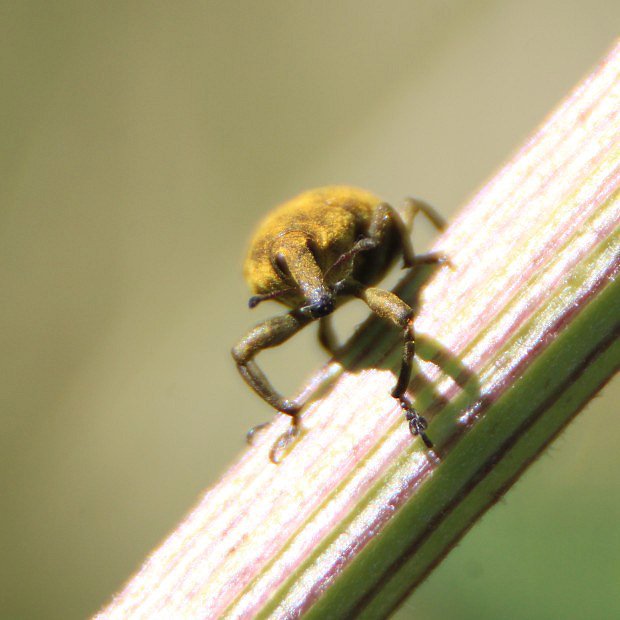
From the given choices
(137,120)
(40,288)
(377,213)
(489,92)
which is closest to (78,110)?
(137,120)

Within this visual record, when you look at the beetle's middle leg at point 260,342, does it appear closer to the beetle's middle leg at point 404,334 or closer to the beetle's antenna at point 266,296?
the beetle's antenna at point 266,296

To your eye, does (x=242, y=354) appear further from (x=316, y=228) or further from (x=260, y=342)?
(x=316, y=228)

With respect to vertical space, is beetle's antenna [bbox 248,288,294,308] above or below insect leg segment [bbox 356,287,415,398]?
below

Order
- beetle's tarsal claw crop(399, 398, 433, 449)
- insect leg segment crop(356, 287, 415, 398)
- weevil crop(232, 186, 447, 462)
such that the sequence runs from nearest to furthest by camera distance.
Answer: beetle's tarsal claw crop(399, 398, 433, 449)
insect leg segment crop(356, 287, 415, 398)
weevil crop(232, 186, 447, 462)

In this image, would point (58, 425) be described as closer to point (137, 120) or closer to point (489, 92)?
point (137, 120)

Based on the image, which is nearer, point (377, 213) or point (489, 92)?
point (377, 213)

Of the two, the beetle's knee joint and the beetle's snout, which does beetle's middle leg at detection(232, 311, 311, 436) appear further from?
the beetle's snout

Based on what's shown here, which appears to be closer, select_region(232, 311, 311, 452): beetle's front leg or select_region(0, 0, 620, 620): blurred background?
select_region(232, 311, 311, 452): beetle's front leg

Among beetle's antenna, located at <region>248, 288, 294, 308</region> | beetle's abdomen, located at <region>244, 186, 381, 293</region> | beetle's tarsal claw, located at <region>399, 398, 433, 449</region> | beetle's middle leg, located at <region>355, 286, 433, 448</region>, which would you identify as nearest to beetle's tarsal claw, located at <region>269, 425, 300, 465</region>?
beetle's middle leg, located at <region>355, 286, 433, 448</region>
